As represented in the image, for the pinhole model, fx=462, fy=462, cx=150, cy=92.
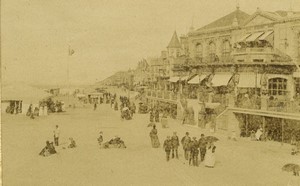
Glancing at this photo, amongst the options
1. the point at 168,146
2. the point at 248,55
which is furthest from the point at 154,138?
the point at 248,55

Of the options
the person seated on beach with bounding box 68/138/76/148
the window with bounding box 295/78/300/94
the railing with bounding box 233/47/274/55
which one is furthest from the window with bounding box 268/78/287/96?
the person seated on beach with bounding box 68/138/76/148

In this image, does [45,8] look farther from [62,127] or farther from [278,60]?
[278,60]

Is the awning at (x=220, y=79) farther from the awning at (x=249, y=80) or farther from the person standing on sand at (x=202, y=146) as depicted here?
the person standing on sand at (x=202, y=146)

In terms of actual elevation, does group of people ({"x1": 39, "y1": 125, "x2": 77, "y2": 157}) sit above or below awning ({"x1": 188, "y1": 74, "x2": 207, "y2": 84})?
below

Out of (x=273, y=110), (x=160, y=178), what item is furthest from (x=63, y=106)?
(x=273, y=110)

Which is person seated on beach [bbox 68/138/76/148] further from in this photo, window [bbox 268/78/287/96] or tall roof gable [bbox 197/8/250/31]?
window [bbox 268/78/287/96]

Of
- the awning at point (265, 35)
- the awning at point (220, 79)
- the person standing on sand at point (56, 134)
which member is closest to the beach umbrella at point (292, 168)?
the awning at point (220, 79)
